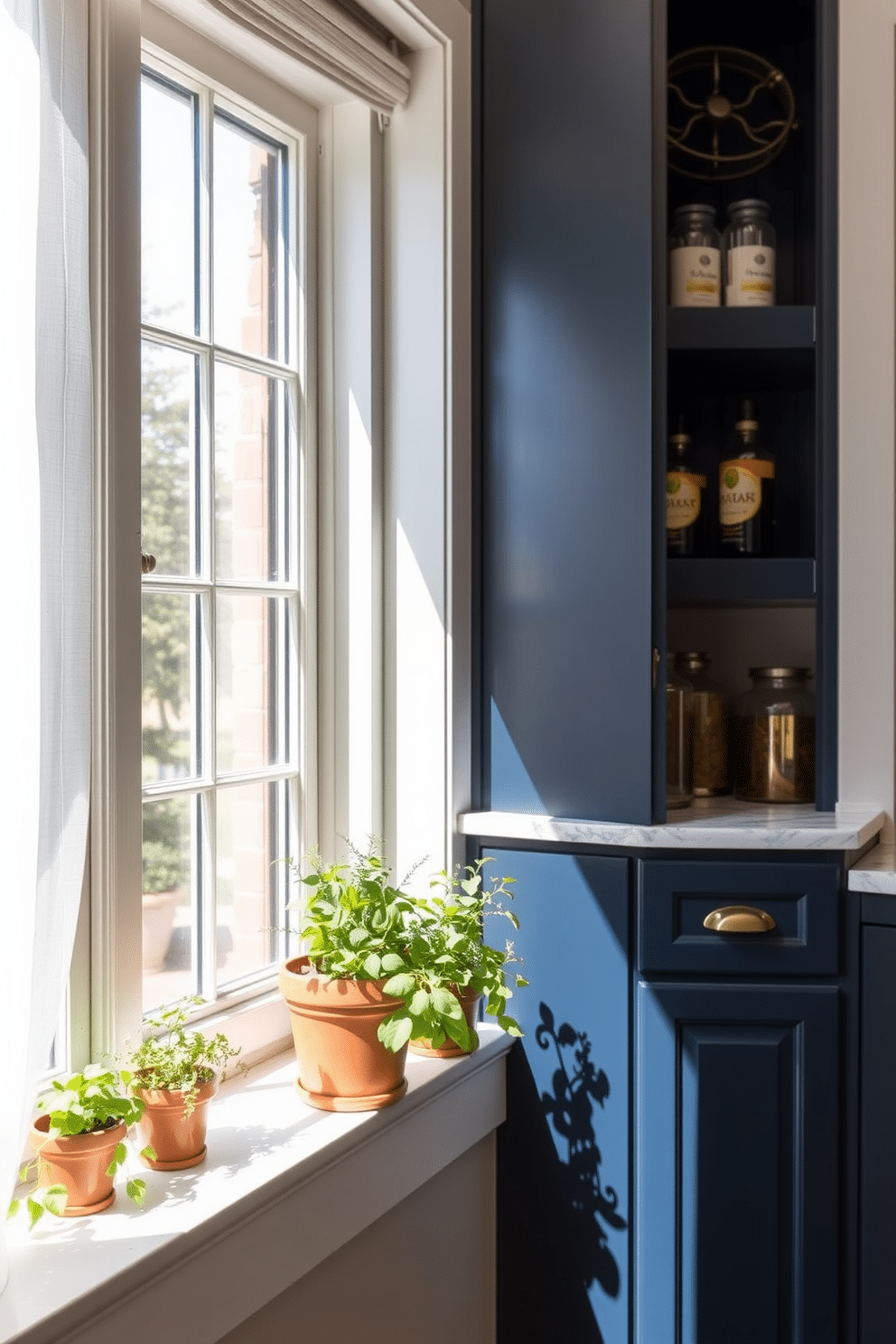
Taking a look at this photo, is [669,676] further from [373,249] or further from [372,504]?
[373,249]

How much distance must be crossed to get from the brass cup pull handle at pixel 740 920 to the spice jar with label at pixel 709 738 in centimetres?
35

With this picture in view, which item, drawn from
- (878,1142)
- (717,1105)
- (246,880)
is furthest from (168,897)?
(878,1142)

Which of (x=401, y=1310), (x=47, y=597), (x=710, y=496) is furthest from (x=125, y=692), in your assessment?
(x=710, y=496)

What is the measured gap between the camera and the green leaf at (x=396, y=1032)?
4.71 feet

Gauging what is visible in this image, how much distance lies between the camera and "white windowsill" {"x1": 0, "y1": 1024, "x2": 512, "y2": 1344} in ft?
3.47

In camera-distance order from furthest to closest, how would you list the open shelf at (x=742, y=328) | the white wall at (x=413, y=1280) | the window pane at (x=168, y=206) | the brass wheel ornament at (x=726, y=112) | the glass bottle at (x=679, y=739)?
the brass wheel ornament at (x=726, y=112) < the glass bottle at (x=679, y=739) < the open shelf at (x=742, y=328) < the window pane at (x=168, y=206) < the white wall at (x=413, y=1280)

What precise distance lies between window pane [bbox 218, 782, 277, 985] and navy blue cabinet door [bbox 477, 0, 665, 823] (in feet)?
1.27

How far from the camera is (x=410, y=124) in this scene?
1.88 meters

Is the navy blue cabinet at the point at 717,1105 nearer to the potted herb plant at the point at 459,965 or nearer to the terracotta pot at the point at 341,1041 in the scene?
the potted herb plant at the point at 459,965

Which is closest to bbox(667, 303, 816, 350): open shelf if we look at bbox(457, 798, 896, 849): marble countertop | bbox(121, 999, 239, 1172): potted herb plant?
bbox(457, 798, 896, 849): marble countertop

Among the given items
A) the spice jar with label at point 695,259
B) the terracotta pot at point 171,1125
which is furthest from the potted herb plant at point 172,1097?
the spice jar with label at point 695,259

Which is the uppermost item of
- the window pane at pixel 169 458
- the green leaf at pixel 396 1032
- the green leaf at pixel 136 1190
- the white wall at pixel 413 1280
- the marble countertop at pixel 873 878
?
the window pane at pixel 169 458

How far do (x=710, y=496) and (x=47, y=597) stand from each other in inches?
56.6

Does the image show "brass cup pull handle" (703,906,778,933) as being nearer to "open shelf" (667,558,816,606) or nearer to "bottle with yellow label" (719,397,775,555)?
"open shelf" (667,558,816,606)
